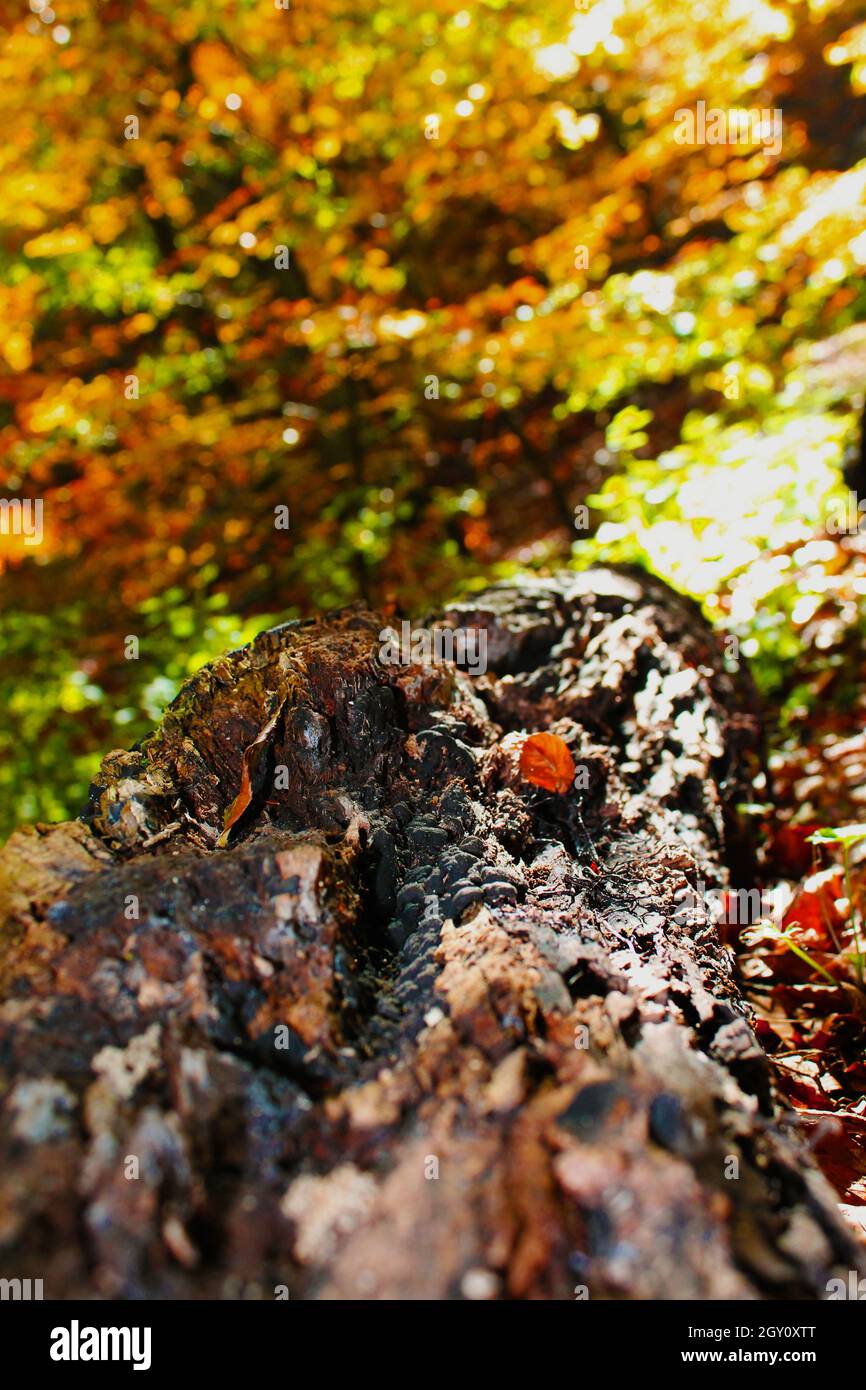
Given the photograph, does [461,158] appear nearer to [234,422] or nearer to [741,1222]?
[234,422]

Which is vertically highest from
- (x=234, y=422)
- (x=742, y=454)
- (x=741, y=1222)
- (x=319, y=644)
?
(x=234, y=422)

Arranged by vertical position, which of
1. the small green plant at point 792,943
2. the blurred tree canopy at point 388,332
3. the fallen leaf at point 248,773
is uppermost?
the blurred tree canopy at point 388,332

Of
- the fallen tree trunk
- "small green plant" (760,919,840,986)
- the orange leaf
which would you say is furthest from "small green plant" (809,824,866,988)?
the orange leaf

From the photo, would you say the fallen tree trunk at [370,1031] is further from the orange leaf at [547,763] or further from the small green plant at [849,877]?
the small green plant at [849,877]

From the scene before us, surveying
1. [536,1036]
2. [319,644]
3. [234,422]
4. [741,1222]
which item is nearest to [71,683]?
[234,422]

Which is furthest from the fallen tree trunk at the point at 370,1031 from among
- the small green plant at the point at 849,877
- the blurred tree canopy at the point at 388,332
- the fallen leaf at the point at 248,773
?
the blurred tree canopy at the point at 388,332

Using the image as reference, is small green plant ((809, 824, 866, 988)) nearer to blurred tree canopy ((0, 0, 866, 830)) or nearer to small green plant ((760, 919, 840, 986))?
small green plant ((760, 919, 840, 986))
